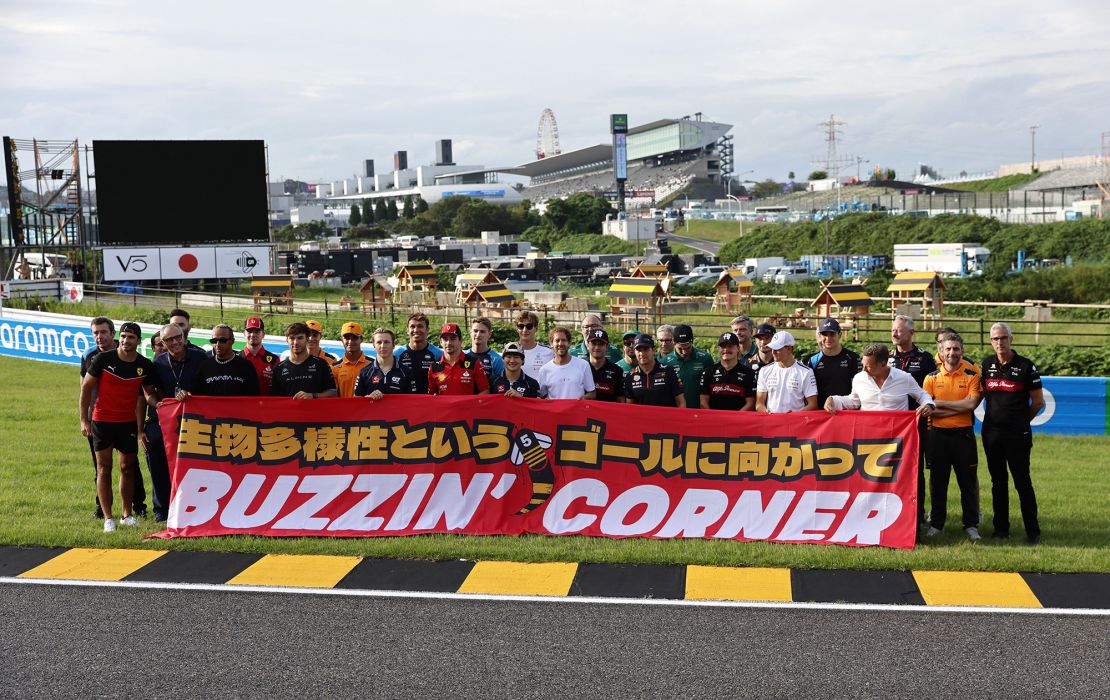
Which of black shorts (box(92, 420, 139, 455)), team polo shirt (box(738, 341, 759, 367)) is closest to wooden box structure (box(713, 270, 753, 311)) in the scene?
team polo shirt (box(738, 341, 759, 367))

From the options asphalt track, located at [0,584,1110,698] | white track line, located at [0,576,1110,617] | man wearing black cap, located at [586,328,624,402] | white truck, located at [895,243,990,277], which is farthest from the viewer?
white truck, located at [895,243,990,277]

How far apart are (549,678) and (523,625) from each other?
954mm

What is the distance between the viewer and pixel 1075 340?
1219 inches

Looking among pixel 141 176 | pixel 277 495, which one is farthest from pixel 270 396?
pixel 141 176

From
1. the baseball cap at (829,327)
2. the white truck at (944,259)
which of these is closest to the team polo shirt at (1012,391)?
the baseball cap at (829,327)

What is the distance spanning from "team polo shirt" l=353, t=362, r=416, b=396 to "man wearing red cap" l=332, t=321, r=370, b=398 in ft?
2.22

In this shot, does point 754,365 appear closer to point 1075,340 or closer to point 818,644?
point 818,644

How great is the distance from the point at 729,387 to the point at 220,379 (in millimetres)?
4702

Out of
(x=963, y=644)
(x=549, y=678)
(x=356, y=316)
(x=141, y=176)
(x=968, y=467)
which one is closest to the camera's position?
(x=549, y=678)

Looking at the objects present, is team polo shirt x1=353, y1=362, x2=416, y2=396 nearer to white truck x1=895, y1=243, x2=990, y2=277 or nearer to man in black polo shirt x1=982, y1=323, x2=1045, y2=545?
man in black polo shirt x1=982, y1=323, x2=1045, y2=545

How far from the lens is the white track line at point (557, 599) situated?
7355 millimetres

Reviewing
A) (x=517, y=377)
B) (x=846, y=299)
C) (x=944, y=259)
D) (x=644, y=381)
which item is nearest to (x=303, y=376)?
(x=517, y=377)

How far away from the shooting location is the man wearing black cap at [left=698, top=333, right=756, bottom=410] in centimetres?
968

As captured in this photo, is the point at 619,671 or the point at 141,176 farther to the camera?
the point at 141,176
